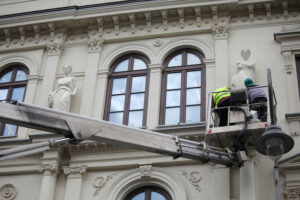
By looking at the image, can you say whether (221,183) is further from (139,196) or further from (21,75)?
(21,75)

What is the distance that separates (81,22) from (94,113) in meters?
3.64

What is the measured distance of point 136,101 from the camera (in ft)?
61.1

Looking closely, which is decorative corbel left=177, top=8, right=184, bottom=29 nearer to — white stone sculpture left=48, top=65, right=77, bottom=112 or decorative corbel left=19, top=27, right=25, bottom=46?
white stone sculpture left=48, top=65, right=77, bottom=112

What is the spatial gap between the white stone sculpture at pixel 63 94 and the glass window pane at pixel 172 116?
3027 millimetres

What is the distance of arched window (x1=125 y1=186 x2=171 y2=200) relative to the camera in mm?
16500

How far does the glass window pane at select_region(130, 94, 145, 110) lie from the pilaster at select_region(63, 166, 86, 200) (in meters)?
2.59

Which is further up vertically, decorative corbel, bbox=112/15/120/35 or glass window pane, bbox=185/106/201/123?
decorative corbel, bbox=112/15/120/35

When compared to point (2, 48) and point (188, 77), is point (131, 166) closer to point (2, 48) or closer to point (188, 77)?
point (188, 77)

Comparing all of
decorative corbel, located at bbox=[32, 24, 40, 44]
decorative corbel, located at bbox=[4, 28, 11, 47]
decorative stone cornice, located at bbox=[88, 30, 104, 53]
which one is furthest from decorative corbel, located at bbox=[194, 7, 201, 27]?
decorative corbel, located at bbox=[4, 28, 11, 47]

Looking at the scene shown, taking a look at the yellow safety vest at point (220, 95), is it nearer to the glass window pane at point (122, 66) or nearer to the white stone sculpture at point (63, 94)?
the glass window pane at point (122, 66)

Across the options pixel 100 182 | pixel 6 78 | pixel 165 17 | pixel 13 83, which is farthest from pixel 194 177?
pixel 6 78

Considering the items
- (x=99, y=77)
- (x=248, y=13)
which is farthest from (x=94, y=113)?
(x=248, y=13)

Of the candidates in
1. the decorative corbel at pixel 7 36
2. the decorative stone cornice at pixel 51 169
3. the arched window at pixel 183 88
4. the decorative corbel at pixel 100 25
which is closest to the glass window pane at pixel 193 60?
Answer: the arched window at pixel 183 88

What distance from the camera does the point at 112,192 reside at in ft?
54.6
